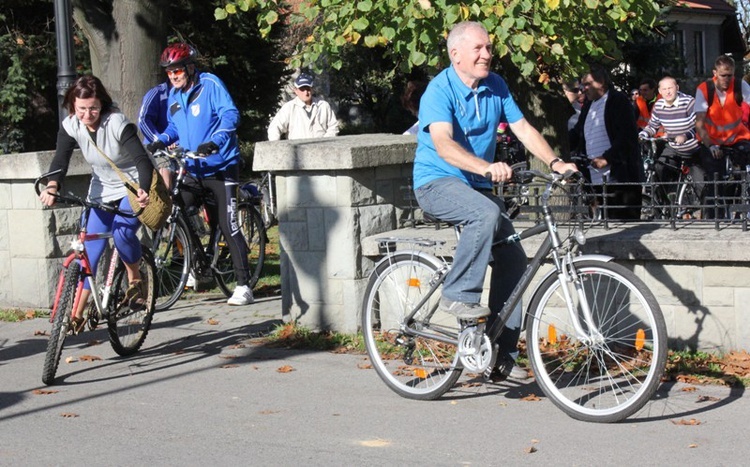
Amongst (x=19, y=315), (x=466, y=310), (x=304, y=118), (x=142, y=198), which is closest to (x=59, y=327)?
(x=142, y=198)

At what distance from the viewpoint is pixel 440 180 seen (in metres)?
5.98

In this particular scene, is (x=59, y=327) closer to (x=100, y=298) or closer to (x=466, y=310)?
(x=100, y=298)

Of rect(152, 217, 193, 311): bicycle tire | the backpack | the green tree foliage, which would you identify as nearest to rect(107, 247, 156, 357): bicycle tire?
rect(152, 217, 193, 311): bicycle tire

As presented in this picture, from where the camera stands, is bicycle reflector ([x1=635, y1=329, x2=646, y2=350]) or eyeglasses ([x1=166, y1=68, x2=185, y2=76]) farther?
eyeglasses ([x1=166, y1=68, x2=185, y2=76])

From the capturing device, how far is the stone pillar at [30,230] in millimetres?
9320

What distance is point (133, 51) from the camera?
473 inches

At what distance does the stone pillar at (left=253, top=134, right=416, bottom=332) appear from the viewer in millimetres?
7773

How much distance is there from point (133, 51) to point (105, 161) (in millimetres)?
4927

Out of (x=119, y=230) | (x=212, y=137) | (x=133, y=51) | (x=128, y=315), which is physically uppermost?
(x=133, y=51)

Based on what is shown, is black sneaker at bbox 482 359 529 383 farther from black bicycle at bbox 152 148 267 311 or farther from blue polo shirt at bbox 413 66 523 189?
black bicycle at bbox 152 148 267 311

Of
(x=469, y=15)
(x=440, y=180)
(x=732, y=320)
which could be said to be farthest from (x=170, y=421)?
(x=469, y=15)

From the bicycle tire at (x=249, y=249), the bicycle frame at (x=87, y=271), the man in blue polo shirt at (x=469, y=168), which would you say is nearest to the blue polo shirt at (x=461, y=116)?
the man in blue polo shirt at (x=469, y=168)

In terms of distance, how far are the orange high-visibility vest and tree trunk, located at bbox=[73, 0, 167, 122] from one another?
5.46m

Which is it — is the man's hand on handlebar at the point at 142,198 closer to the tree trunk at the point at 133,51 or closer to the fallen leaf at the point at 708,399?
the fallen leaf at the point at 708,399
